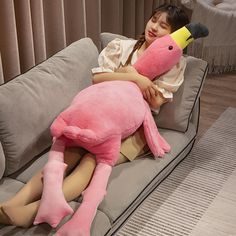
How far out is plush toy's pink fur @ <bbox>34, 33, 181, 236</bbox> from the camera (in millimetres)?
1485

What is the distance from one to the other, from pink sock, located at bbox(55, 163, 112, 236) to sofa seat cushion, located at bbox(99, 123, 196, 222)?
7 cm

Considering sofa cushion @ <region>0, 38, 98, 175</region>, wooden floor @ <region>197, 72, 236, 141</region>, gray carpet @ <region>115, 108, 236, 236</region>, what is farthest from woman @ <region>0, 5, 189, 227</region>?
wooden floor @ <region>197, 72, 236, 141</region>

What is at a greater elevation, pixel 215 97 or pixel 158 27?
pixel 158 27

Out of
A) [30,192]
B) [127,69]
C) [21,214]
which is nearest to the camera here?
[21,214]

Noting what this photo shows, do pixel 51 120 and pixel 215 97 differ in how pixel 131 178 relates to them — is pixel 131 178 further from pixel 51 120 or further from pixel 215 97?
pixel 215 97

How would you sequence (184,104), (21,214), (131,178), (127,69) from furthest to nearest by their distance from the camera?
(184,104) → (127,69) → (131,178) → (21,214)

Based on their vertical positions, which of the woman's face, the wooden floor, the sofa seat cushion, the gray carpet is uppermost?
the woman's face

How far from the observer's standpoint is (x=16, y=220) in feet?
4.75

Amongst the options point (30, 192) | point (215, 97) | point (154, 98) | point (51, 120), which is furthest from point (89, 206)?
point (215, 97)

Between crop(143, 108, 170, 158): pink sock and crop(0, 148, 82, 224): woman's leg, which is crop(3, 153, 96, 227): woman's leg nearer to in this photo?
crop(0, 148, 82, 224): woman's leg

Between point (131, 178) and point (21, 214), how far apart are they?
505 millimetres

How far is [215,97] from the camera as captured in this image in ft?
11.0

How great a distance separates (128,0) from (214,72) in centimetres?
115

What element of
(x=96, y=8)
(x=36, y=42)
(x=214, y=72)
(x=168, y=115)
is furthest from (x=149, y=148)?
(x=214, y=72)
